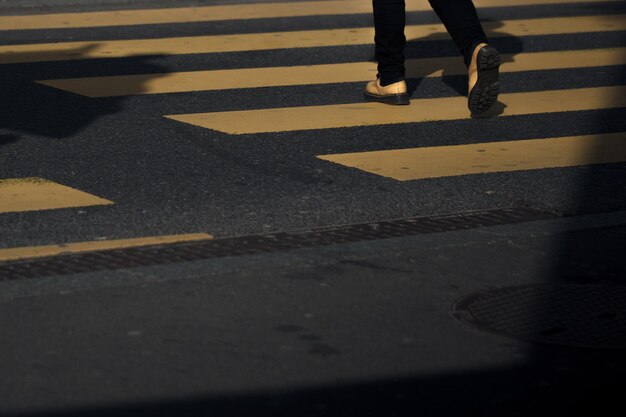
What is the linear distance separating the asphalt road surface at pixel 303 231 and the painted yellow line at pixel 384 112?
26 mm

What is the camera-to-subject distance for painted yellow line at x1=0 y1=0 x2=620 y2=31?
35.9ft

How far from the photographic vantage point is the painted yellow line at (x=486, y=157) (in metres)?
6.73

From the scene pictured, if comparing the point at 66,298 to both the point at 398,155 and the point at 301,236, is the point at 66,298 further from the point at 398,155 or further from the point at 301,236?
the point at 398,155

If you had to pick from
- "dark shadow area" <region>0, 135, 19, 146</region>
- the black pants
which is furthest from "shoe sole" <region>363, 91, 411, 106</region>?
"dark shadow area" <region>0, 135, 19, 146</region>

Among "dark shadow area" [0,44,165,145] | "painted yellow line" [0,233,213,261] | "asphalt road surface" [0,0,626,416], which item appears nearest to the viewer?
"asphalt road surface" [0,0,626,416]

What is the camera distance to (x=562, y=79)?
904 cm

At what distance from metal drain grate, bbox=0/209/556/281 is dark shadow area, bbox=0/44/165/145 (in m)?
2.08

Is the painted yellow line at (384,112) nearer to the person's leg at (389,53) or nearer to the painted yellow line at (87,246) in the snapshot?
the person's leg at (389,53)

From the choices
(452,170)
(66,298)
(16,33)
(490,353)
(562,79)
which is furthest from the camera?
(16,33)

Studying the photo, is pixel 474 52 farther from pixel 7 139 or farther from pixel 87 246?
pixel 87 246

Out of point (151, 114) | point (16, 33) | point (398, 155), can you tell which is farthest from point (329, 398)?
point (16, 33)

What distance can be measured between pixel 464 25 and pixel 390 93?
21.8 inches

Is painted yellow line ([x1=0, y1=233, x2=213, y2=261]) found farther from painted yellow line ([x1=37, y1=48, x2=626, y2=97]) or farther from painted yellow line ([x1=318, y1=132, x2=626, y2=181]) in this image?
painted yellow line ([x1=37, y1=48, x2=626, y2=97])

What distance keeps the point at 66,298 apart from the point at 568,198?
2374mm
